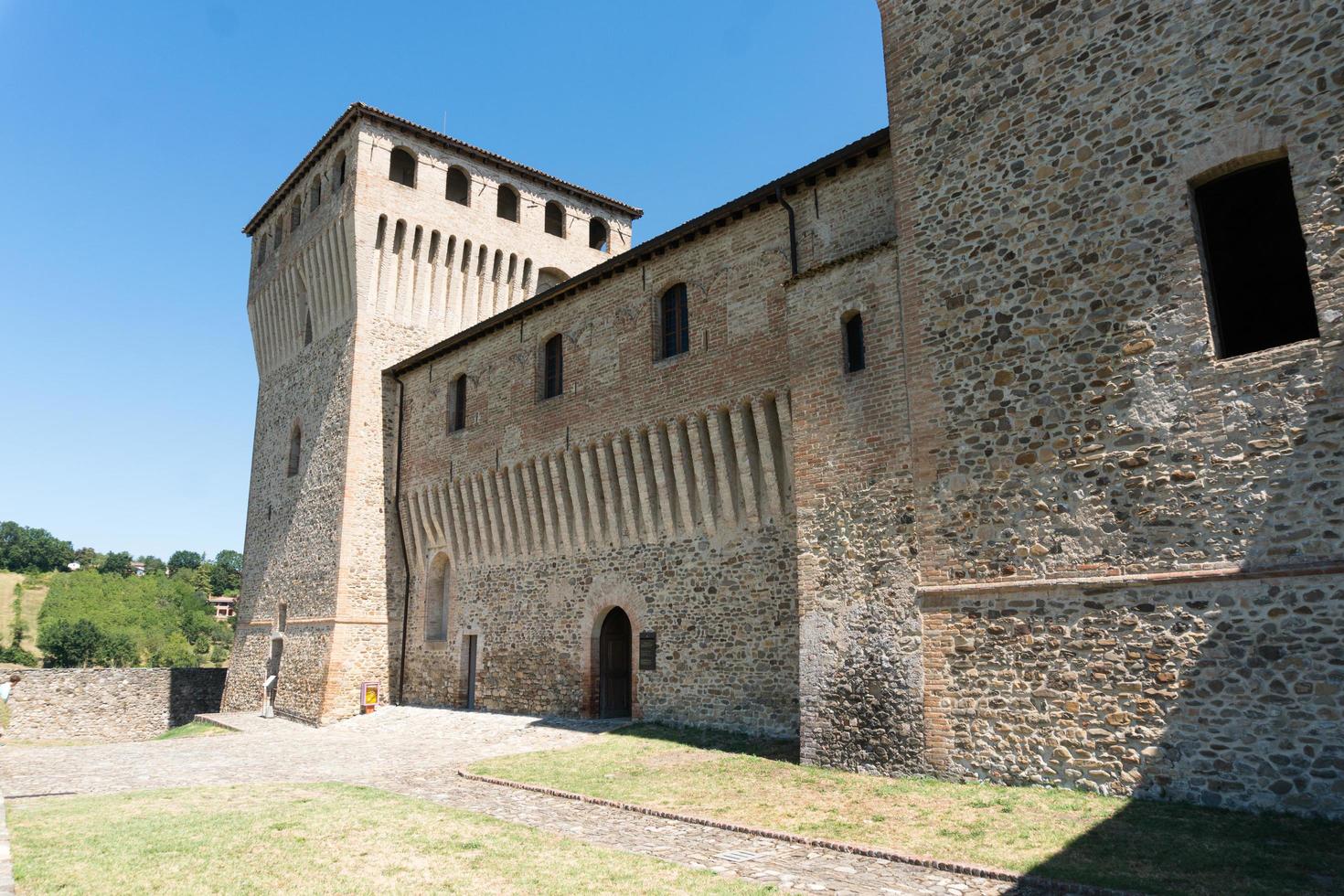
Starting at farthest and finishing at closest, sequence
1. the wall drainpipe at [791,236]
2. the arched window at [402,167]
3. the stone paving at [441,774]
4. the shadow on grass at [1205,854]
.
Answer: the arched window at [402,167] < the wall drainpipe at [791,236] < the stone paving at [441,774] < the shadow on grass at [1205,854]

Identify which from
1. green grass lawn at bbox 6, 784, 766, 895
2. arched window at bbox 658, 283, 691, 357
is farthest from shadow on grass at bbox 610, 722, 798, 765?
arched window at bbox 658, 283, 691, 357

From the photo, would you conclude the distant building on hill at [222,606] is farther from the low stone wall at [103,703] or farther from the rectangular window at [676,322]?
the rectangular window at [676,322]

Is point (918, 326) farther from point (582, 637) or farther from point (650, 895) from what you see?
point (582, 637)

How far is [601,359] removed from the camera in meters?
15.9

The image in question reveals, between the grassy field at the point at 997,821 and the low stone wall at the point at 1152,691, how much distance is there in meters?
0.25

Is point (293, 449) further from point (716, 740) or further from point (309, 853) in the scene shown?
point (309, 853)

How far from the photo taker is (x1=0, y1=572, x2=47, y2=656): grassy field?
5738 cm

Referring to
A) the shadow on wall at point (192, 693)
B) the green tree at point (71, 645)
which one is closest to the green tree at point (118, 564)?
the green tree at point (71, 645)

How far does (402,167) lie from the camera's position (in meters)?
23.7

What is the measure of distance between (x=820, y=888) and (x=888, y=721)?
3.86m

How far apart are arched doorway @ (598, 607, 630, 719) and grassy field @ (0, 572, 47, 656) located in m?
54.2

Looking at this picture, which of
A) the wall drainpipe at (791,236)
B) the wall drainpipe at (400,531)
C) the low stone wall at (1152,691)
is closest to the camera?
the low stone wall at (1152,691)

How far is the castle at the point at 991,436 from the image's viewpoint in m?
7.44

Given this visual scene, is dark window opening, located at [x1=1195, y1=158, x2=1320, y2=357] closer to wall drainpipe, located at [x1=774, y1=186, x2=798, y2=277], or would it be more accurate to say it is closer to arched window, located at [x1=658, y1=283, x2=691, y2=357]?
wall drainpipe, located at [x1=774, y1=186, x2=798, y2=277]
